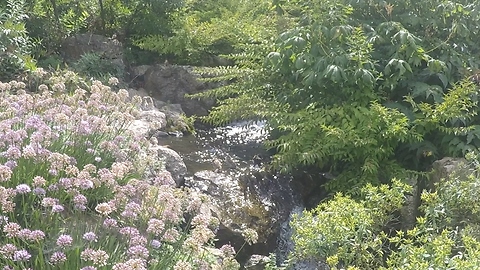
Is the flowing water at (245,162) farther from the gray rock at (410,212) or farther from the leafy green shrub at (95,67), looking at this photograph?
the leafy green shrub at (95,67)

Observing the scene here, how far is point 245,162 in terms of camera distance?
598cm

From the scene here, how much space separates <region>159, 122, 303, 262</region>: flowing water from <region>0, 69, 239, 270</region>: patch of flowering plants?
6.08 ft

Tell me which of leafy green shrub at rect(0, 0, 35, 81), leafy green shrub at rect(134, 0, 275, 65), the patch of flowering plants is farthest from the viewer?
leafy green shrub at rect(134, 0, 275, 65)

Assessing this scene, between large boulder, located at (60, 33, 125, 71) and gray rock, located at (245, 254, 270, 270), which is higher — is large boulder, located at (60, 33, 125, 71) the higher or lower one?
the higher one

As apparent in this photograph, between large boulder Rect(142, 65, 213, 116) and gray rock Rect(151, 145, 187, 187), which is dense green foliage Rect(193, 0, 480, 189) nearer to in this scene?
gray rock Rect(151, 145, 187, 187)

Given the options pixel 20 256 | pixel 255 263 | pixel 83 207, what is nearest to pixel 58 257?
pixel 20 256

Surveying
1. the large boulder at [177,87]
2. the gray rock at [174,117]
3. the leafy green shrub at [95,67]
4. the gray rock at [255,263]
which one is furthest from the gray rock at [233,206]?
the leafy green shrub at [95,67]

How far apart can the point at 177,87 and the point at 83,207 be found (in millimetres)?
6382

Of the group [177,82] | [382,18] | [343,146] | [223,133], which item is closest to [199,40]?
[177,82]

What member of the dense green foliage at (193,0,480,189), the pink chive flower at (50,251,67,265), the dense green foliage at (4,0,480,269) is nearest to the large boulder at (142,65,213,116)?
the dense green foliage at (4,0,480,269)

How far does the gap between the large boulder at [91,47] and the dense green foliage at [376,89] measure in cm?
449

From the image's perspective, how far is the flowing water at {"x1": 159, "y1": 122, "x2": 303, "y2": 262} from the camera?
15.6 ft

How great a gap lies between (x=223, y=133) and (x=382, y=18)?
10.4 feet

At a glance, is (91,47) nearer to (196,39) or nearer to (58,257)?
(196,39)
